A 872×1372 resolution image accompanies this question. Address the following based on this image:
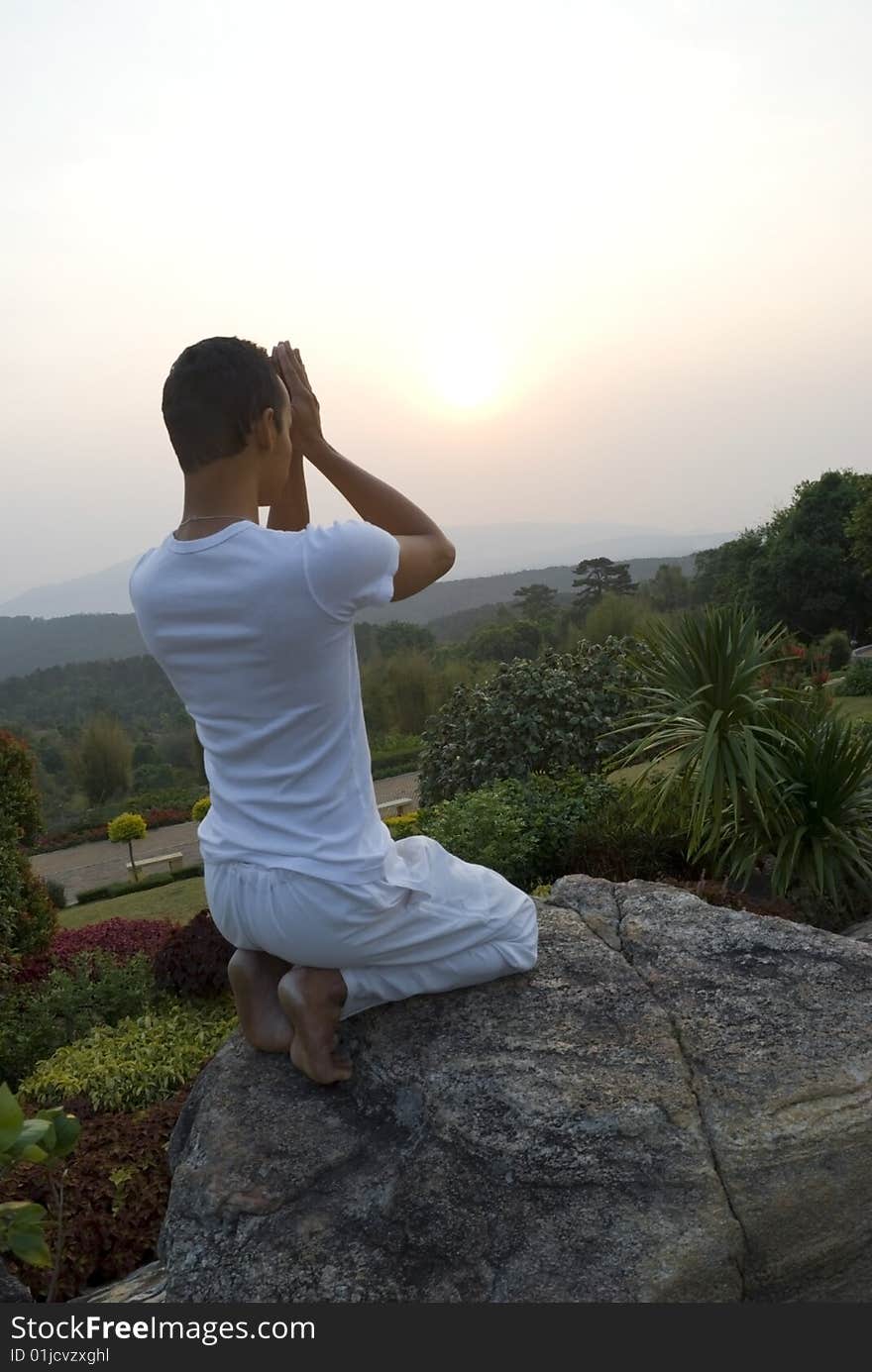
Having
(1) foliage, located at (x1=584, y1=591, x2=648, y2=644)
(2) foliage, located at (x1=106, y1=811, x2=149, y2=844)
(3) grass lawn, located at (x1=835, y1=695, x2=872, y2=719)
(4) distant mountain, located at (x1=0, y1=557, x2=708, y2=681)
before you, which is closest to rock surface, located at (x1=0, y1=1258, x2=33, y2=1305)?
(2) foliage, located at (x1=106, y1=811, x2=149, y2=844)

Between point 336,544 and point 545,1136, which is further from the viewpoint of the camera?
point 545,1136

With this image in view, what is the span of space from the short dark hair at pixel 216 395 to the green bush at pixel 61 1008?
5.16 metres

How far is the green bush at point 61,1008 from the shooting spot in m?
6.80

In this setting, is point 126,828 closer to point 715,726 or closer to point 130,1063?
point 715,726

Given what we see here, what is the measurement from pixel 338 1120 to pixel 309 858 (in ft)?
2.74

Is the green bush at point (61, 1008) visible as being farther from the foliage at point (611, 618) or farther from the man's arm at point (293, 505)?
the foliage at point (611, 618)

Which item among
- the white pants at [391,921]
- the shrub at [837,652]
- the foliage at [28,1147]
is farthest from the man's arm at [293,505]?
the shrub at [837,652]

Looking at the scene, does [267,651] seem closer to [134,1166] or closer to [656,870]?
[134,1166]

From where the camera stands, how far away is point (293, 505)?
332cm

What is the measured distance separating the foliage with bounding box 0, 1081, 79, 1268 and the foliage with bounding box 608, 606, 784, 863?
18.3 feet

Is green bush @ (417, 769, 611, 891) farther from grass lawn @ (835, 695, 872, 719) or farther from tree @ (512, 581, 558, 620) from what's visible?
tree @ (512, 581, 558, 620)

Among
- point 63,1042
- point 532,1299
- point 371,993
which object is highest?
point 371,993

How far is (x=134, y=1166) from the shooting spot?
4445 mm

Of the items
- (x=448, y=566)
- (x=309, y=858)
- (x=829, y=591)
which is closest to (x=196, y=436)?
(x=448, y=566)
